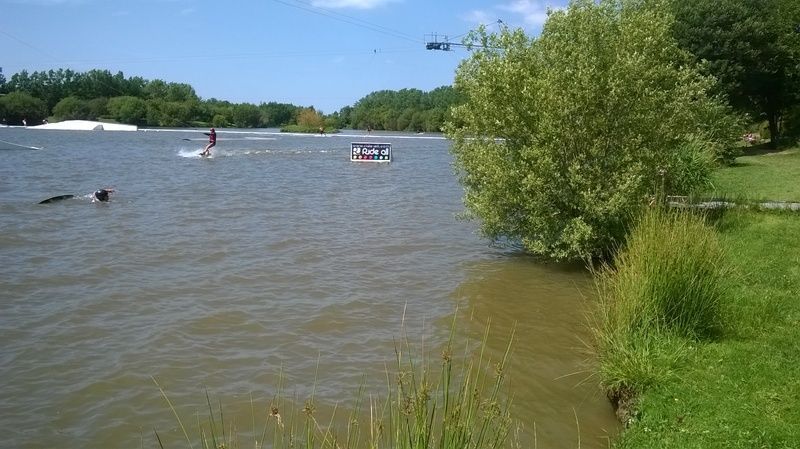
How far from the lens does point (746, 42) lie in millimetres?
29188

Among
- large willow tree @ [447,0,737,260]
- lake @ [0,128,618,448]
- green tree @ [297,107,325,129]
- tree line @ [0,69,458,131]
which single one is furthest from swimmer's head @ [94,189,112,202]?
green tree @ [297,107,325,129]

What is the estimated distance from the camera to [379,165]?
45.5 metres

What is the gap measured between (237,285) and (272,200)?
42.9 ft

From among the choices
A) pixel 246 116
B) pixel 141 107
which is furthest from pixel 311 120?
pixel 141 107

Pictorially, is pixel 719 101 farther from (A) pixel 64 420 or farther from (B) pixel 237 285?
(A) pixel 64 420

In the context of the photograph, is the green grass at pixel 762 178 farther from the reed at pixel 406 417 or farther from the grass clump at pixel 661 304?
the reed at pixel 406 417

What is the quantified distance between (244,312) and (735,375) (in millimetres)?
7126

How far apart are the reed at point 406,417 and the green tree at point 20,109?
467 feet

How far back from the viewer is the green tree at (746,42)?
95.8ft

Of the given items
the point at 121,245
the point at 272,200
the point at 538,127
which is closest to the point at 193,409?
the point at 538,127

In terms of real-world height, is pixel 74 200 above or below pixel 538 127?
below

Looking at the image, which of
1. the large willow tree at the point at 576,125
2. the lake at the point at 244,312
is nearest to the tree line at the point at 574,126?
the large willow tree at the point at 576,125

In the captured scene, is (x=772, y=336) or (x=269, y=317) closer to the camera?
(x=772, y=336)

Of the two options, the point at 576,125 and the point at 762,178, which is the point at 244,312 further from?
the point at 762,178
